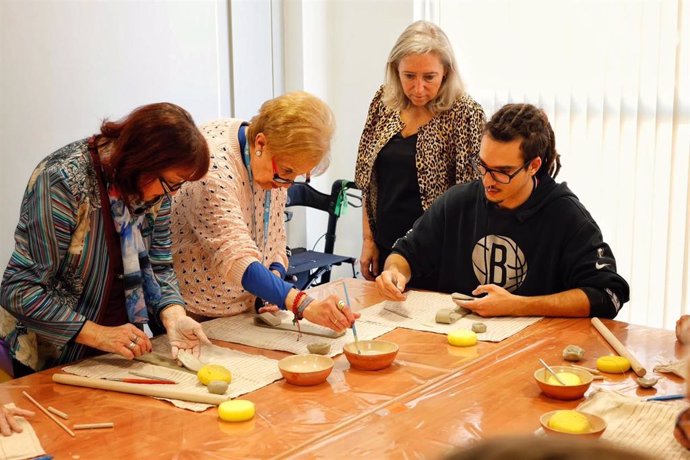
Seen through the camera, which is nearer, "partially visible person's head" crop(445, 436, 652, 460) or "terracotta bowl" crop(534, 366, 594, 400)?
"partially visible person's head" crop(445, 436, 652, 460)

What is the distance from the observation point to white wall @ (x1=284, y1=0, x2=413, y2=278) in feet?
15.9

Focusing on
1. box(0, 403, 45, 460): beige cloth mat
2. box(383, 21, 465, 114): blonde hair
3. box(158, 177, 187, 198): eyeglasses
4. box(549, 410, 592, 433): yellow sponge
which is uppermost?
box(383, 21, 465, 114): blonde hair

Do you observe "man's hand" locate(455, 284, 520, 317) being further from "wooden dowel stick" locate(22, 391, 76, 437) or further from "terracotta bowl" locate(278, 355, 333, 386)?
"wooden dowel stick" locate(22, 391, 76, 437)

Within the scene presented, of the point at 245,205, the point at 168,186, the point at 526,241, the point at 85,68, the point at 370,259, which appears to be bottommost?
the point at 370,259

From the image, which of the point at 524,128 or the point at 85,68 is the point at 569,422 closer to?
the point at 524,128

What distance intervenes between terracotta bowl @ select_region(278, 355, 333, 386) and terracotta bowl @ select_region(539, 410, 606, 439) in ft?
1.73

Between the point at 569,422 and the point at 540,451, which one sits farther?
the point at 569,422

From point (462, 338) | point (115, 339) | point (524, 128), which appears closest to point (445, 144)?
point (524, 128)

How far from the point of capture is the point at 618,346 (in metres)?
2.09

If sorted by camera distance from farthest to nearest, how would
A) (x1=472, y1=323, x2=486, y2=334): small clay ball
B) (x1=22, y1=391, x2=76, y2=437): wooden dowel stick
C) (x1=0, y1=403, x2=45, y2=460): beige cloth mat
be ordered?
(x1=472, y1=323, x2=486, y2=334): small clay ball → (x1=22, y1=391, x2=76, y2=437): wooden dowel stick → (x1=0, y1=403, x2=45, y2=460): beige cloth mat

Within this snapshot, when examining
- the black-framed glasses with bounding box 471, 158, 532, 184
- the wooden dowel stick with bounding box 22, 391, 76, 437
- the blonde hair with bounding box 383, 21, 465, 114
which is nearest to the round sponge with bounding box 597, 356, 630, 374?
the black-framed glasses with bounding box 471, 158, 532, 184

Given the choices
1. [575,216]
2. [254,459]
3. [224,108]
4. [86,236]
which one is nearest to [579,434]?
[254,459]

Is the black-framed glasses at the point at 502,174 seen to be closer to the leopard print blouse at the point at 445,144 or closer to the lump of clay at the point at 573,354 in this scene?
the leopard print blouse at the point at 445,144

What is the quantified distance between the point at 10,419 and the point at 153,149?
68cm
